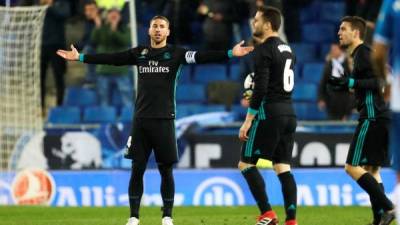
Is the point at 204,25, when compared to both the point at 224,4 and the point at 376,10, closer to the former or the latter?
the point at 224,4

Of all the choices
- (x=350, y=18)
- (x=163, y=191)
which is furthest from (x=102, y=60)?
(x=350, y=18)

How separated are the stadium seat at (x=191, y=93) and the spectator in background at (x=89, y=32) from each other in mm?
1616

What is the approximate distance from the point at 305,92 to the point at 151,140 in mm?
8862

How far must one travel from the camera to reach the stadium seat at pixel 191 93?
1933cm

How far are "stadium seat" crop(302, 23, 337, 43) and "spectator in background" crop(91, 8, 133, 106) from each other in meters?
3.78

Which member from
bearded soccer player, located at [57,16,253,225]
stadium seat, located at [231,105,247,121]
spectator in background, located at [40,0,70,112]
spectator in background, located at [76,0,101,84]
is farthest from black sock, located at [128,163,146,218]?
spectator in background, located at [40,0,70,112]

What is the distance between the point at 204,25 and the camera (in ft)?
64.0

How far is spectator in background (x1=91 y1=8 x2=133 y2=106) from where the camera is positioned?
1831 centimetres

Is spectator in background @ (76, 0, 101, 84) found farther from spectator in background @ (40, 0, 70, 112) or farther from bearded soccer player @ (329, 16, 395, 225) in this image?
bearded soccer player @ (329, 16, 395, 225)

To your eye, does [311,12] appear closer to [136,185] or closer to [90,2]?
[90,2]

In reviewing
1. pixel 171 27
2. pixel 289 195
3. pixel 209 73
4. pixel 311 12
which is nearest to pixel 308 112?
pixel 209 73

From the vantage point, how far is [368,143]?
10281mm

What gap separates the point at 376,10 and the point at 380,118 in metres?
8.49

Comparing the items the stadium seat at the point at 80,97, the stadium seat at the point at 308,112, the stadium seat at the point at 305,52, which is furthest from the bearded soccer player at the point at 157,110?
the stadium seat at the point at 305,52
